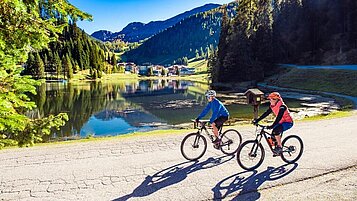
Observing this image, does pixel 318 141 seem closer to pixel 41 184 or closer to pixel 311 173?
pixel 311 173

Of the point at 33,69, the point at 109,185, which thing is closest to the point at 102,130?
the point at 109,185

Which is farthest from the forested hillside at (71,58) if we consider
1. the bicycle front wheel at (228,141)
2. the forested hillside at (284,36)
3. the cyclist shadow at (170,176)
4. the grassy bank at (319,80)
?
the cyclist shadow at (170,176)

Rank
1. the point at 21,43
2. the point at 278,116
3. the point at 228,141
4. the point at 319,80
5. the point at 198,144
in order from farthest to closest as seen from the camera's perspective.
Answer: the point at 319,80 → the point at 228,141 → the point at 198,144 → the point at 278,116 → the point at 21,43

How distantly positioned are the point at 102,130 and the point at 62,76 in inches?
4610

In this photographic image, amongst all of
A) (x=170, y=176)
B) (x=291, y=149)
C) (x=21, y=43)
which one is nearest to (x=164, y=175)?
(x=170, y=176)

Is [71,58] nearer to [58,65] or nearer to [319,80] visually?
[58,65]

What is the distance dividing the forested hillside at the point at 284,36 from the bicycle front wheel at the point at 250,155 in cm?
7284

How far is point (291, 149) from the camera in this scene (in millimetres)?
10234

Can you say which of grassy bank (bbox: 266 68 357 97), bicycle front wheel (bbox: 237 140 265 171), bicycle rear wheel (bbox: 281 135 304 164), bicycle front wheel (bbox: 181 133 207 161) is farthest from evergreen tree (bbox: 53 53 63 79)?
bicycle rear wheel (bbox: 281 135 304 164)

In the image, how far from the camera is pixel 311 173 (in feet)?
30.3

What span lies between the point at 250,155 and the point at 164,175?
3.03 metres

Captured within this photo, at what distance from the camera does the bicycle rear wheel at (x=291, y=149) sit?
1021cm

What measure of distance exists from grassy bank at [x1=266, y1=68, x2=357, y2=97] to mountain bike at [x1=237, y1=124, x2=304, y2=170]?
42.0 metres

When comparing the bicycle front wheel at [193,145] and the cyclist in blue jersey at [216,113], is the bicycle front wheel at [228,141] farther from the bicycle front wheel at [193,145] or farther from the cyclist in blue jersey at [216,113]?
the bicycle front wheel at [193,145]
